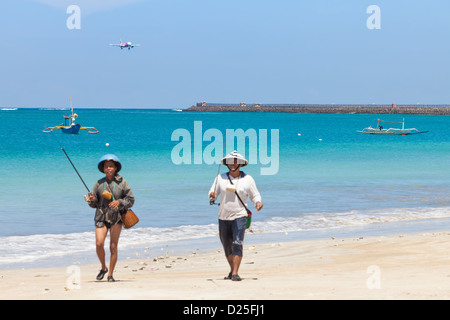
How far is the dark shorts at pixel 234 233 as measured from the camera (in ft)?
Result: 28.3

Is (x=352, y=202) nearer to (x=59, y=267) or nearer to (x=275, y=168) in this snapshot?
(x=59, y=267)

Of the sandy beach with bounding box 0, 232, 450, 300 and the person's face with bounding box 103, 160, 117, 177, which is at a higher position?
the person's face with bounding box 103, 160, 117, 177

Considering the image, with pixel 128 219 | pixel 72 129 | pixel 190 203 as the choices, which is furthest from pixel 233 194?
pixel 72 129

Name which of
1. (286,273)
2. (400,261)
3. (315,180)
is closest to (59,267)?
(286,273)

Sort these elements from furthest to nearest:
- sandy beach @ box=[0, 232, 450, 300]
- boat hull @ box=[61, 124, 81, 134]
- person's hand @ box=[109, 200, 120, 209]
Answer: boat hull @ box=[61, 124, 81, 134], person's hand @ box=[109, 200, 120, 209], sandy beach @ box=[0, 232, 450, 300]

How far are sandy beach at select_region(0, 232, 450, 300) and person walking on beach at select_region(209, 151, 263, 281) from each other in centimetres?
51

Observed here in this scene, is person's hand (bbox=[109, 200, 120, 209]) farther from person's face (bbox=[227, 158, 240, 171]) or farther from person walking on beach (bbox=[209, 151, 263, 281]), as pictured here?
person's face (bbox=[227, 158, 240, 171])

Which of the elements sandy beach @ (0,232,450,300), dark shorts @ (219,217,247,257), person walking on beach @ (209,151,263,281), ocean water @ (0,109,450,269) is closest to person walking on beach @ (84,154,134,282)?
sandy beach @ (0,232,450,300)

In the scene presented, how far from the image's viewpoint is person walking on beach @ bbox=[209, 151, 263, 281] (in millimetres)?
8586

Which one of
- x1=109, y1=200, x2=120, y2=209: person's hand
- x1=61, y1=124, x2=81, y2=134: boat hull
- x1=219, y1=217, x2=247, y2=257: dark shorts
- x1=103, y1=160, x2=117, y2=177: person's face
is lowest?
x1=219, y1=217, x2=247, y2=257: dark shorts

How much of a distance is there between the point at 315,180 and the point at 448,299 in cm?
2264

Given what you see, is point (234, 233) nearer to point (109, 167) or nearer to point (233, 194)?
point (233, 194)

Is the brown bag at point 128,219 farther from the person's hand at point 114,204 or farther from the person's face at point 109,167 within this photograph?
the person's face at point 109,167
